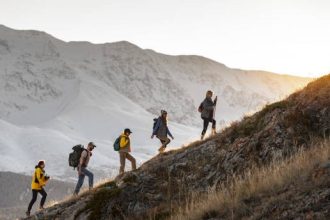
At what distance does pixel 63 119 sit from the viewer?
185 meters

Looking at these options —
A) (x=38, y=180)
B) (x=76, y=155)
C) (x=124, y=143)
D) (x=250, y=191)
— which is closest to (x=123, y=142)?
(x=124, y=143)

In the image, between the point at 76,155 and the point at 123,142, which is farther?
the point at 76,155

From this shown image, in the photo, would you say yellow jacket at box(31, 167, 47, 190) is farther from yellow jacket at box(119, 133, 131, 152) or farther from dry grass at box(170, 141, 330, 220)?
dry grass at box(170, 141, 330, 220)

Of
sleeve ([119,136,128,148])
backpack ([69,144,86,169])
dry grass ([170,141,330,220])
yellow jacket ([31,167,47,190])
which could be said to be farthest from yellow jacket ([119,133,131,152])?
dry grass ([170,141,330,220])

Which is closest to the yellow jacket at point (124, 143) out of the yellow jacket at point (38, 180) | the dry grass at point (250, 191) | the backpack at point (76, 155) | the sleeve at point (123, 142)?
the sleeve at point (123, 142)

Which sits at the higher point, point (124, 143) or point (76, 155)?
point (124, 143)

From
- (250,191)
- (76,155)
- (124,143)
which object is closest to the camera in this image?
(250,191)

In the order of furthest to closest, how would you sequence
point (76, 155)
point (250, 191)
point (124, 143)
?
point (76, 155) → point (124, 143) → point (250, 191)

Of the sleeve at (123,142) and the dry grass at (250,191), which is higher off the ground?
the sleeve at (123,142)

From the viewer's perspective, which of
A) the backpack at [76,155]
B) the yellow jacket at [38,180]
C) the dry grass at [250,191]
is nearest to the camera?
the dry grass at [250,191]

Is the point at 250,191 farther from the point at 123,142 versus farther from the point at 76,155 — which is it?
the point at 76,155

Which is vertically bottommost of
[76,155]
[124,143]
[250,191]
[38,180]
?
[38,180]

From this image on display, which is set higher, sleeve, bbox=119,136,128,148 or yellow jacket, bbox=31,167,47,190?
sleeve, bbox=119,136,128,148

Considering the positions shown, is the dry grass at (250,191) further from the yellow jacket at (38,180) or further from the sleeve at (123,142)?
the yellow jacket at (38,180)
